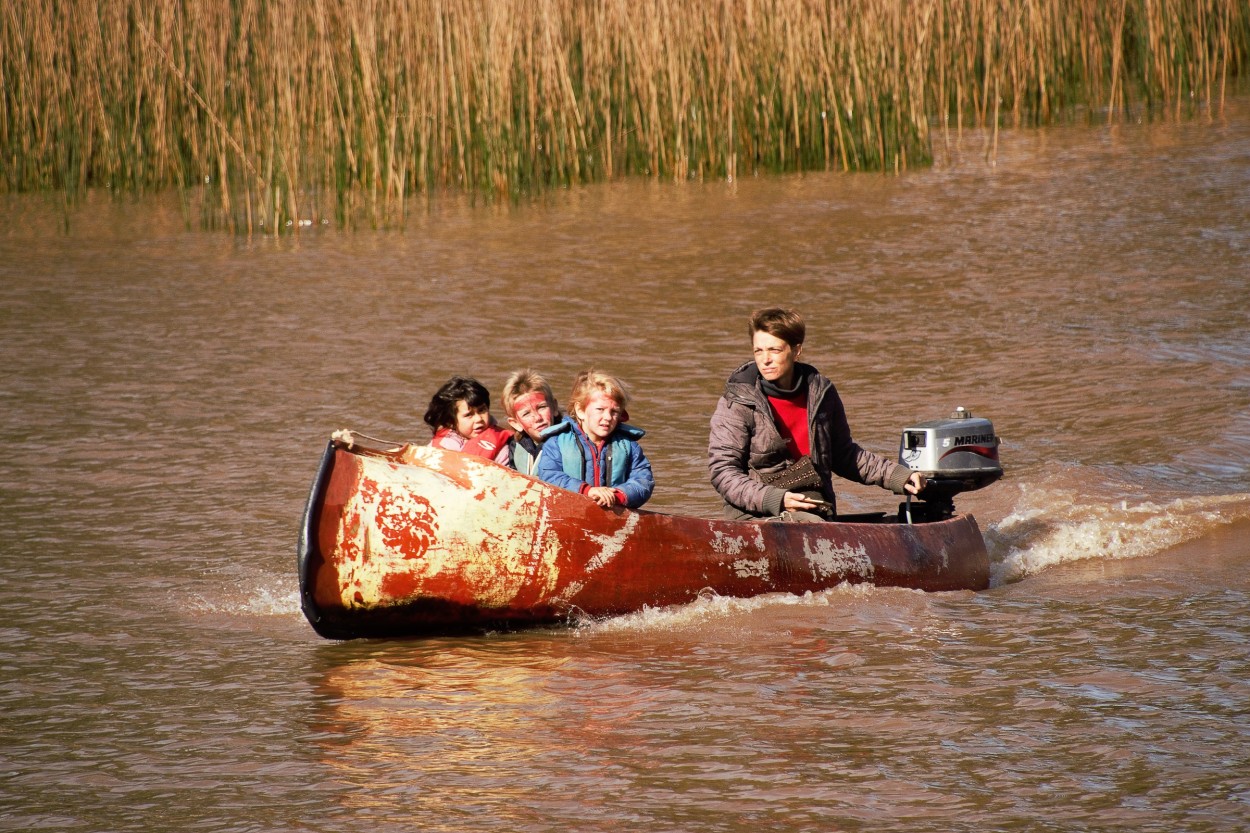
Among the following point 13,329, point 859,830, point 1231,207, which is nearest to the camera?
point 859,830

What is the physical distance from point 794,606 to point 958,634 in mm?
560

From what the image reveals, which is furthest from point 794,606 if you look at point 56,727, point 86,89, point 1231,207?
point 86,89

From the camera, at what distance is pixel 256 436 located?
25.6 feet

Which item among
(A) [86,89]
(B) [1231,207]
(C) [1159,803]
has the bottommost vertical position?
(C) [1159,803]

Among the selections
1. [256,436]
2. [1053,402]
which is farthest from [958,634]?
[256,436]

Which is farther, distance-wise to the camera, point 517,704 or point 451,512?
point 451,512

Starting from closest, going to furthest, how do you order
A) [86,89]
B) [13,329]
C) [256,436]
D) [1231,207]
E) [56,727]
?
[56,727] < [256,436] < [13,329] < [1231,207] < [86,89]

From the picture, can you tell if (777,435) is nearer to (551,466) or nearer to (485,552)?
(551,466)

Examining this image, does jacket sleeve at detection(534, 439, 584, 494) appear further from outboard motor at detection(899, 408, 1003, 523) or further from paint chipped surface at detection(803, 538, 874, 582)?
outboard motor at detection(899, 408, 1003, 523)

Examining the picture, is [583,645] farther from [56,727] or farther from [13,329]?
[13,329]

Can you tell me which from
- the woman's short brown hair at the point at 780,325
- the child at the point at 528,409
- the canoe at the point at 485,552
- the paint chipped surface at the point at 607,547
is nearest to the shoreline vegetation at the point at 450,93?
the child at the point at 528,409

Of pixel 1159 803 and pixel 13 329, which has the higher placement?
pixel 13 329

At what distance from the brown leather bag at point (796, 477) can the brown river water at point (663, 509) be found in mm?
495

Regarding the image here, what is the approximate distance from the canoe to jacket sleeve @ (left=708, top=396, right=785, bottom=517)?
11.3 inches
